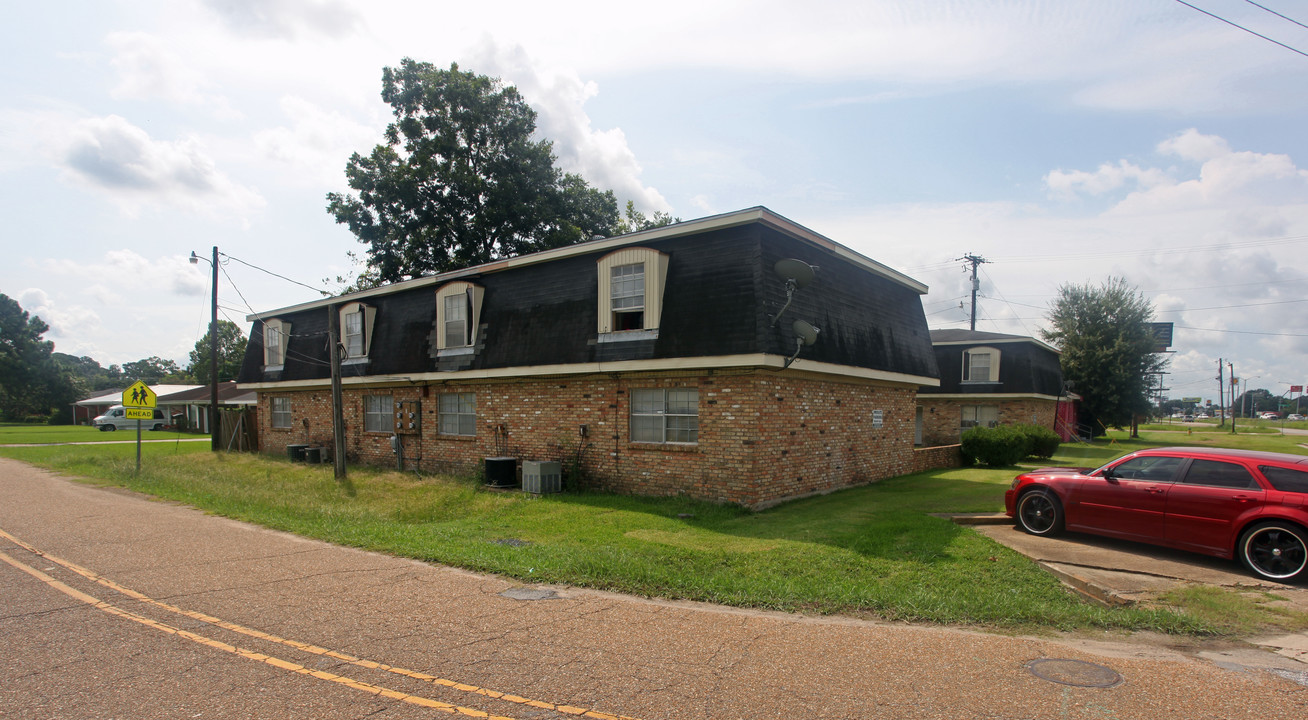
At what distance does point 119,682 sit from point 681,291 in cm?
1019

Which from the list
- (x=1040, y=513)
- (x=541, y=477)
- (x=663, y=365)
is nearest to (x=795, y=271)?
(x=663, y=365)

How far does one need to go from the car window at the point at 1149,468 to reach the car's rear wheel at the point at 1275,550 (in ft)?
3.39

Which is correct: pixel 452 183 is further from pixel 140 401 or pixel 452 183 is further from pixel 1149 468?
pixel 1149 468

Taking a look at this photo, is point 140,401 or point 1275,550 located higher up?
point 140,401

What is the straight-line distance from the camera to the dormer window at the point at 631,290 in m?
13.3

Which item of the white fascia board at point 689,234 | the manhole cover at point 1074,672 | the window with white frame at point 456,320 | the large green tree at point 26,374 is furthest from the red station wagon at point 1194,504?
the large green tree at point 26,374

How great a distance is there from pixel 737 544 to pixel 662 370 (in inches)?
180

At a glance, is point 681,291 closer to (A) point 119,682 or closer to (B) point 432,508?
(B) point 432,508

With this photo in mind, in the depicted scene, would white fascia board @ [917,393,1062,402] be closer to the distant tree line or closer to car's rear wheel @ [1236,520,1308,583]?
car's rear wheel @ [1236,520,1308,583]

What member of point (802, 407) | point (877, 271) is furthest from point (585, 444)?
point (877, 271)

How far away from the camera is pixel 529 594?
7.05 metres

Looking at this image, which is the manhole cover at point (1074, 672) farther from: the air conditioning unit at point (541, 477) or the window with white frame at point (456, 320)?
the window with white frame at point (456, 320)

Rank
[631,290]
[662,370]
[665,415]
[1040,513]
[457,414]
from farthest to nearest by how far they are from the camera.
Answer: [457,414] → [631,290] → [665,415] → [662,370] → [1040,513]

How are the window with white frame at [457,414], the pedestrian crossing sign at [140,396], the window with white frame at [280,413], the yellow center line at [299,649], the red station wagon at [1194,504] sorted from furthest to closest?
1. the window with white frame at [280,413]
2. the window with white frame at [457,414]
3. the pedestrian crossing sign at [140,396]
4. the red station wagon at [1194,504]
5. the yellow center line at [299,649]
